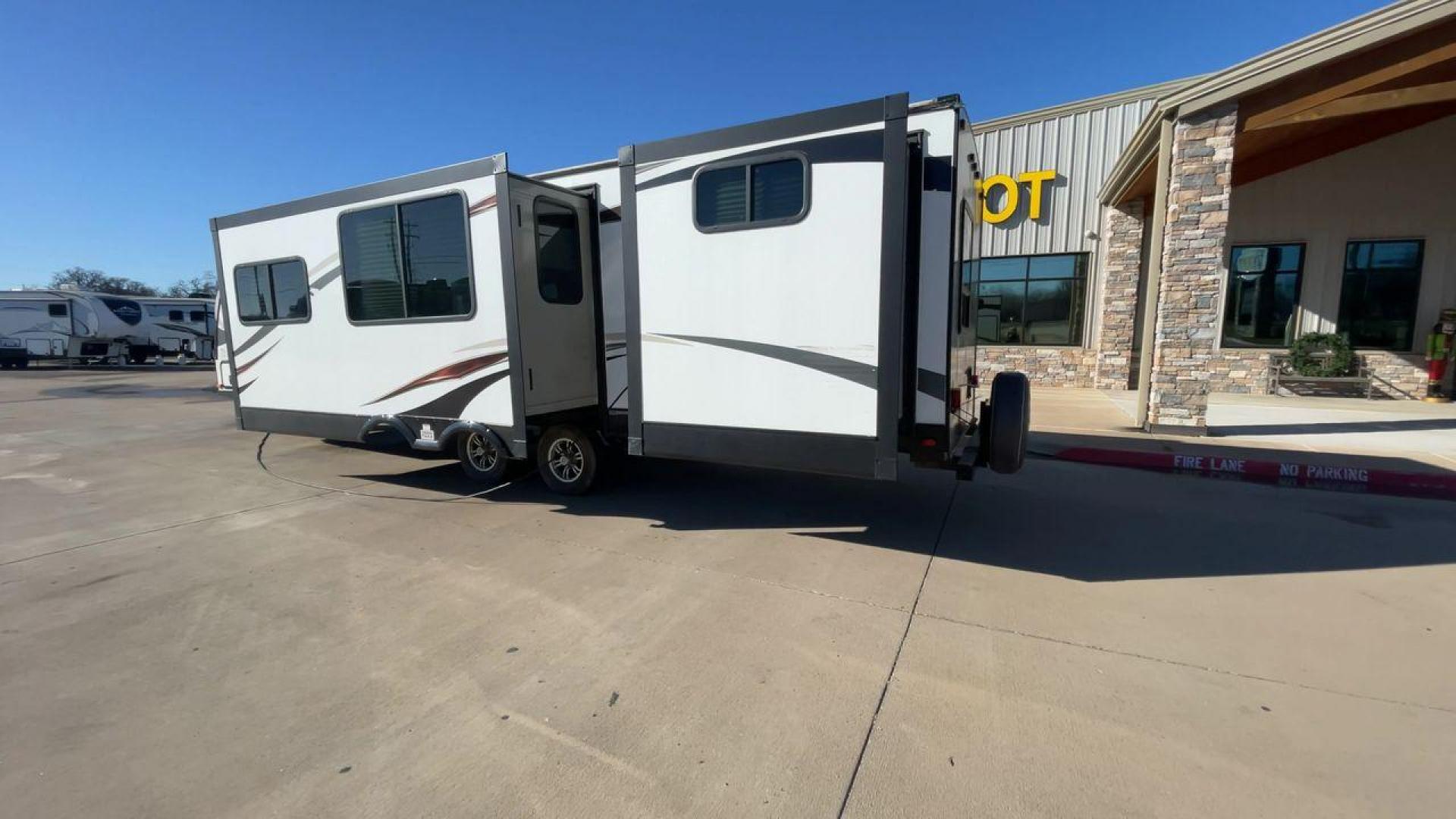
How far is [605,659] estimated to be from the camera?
10.1 ft

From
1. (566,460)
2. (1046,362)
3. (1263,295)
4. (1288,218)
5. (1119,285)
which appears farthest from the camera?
(1046,362)

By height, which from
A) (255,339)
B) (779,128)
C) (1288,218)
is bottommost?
(255,339)

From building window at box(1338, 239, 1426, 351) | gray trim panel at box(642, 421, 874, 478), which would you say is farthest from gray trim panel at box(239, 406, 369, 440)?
building window at box(1338, 239, 1426, 351)

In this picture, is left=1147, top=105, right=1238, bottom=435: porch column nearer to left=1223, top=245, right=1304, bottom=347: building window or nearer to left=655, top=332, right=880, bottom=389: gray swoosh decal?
left=1223, top=245, right=1304, bottom=347: building window

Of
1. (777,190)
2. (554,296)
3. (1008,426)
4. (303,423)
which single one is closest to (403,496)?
(303,423)

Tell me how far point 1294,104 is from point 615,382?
9223mm

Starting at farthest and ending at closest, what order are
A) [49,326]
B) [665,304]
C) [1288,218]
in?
[49,326], [1288,218], [665,304]

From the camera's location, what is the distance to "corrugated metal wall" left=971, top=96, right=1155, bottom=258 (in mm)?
13664

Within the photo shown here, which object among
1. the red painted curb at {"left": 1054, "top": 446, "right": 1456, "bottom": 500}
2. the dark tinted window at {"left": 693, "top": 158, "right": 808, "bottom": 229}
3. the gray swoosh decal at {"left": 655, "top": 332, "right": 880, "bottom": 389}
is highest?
the dark tinted window at {"left": 693, "top": 158, "right": 808, "bottom": 229}

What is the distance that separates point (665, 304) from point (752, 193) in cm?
104

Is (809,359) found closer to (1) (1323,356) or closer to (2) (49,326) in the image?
(1) (1323,356)

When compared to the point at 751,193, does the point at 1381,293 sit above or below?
below

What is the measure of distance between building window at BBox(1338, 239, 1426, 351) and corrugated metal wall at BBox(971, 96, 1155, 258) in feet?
15.1

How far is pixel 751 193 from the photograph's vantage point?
13.9ft
